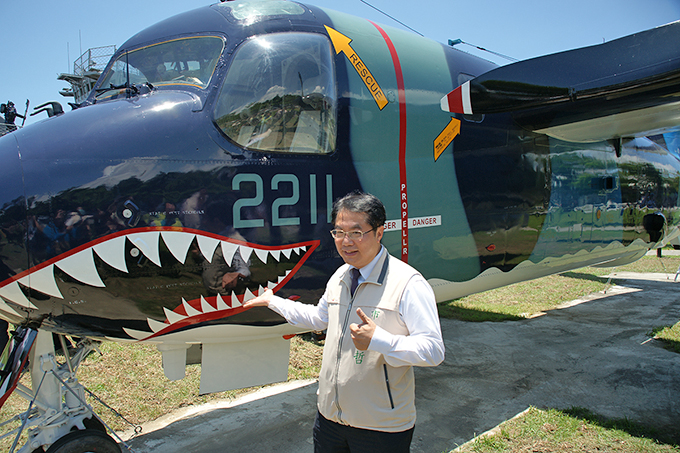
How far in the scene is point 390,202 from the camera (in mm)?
3600

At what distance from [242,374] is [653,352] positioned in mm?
5877

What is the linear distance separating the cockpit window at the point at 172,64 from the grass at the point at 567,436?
11.9 ft

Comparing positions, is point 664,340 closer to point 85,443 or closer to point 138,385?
point 138,385

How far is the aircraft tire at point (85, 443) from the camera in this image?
115 inches

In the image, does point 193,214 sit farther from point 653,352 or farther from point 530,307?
point 530,307

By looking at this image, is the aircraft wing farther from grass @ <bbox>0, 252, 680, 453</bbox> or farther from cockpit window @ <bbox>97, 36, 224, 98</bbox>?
grass @ <bbox>0, 252, 680, 453</bbox>

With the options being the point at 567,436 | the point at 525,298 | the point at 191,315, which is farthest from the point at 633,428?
the point at 525,298

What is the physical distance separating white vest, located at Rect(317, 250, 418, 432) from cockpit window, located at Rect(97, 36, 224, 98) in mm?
1953

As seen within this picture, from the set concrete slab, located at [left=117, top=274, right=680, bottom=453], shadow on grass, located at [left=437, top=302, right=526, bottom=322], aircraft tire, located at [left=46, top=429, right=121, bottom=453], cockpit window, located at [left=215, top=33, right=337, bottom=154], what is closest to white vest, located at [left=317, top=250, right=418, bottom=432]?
cockpit window, located at [left=215, top=33, right=337, bottom=154]

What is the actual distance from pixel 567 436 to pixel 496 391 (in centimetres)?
113

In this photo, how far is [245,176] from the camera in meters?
2.95

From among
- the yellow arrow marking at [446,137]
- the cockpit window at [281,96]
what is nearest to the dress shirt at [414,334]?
the cockpit window at [281,96]

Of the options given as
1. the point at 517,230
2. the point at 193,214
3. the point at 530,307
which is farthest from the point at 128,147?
the point at 530,307

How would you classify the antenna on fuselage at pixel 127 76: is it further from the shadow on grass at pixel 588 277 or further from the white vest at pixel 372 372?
the shadow on grass at pixel 588 277
